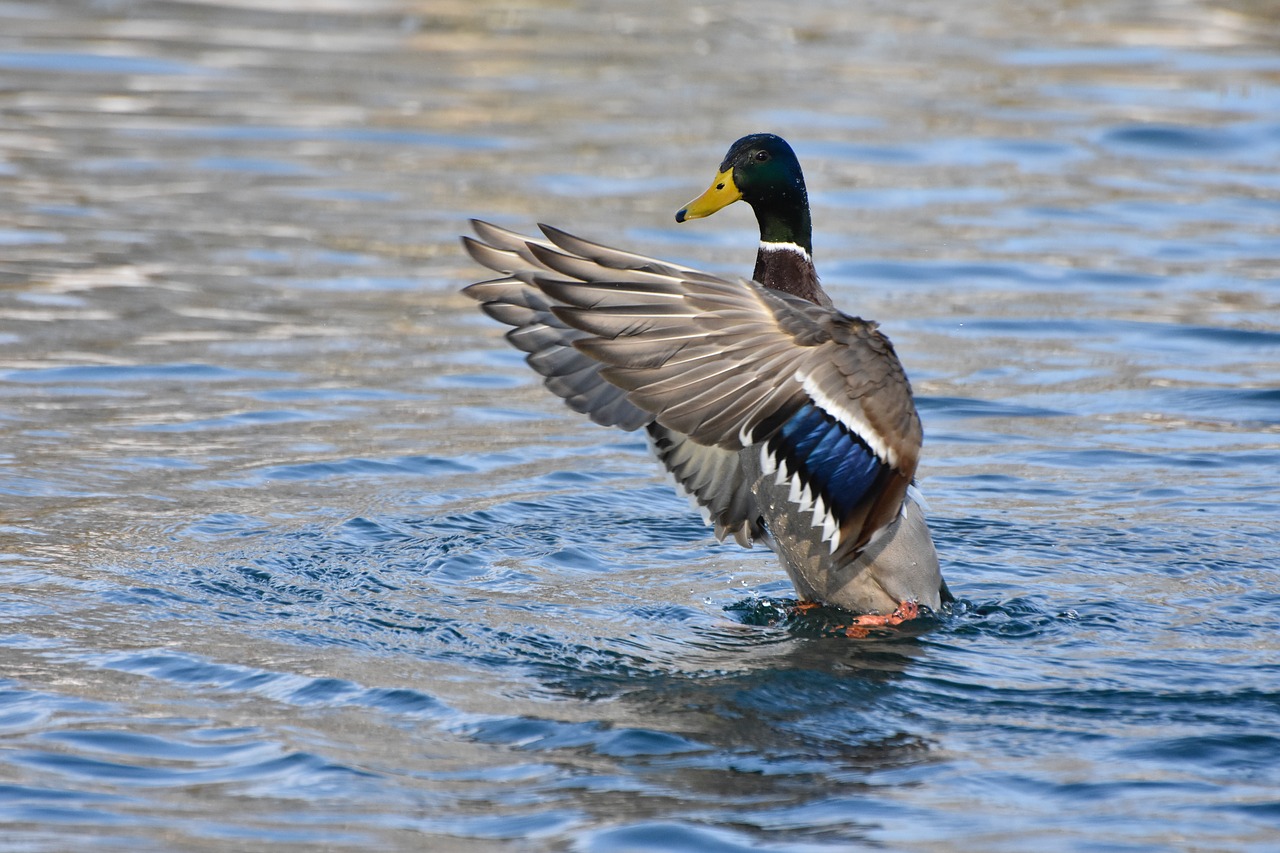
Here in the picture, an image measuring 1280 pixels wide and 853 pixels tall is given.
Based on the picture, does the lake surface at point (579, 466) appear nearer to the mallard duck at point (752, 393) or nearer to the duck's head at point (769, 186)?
the mallard duck at point (752, 393)

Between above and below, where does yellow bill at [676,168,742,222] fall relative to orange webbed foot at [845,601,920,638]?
above

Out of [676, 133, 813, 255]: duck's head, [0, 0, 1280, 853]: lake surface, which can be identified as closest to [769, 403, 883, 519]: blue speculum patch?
[0, 0, 1280, 853]: lake surface

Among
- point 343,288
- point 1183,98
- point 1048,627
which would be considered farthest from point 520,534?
point 1183,98

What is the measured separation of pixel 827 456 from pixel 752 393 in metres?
0.46

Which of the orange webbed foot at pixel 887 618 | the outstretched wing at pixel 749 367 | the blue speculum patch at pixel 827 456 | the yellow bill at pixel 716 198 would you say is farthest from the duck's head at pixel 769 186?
the orange webbed foot at pixel 887 618

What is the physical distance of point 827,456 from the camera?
6.06 meters

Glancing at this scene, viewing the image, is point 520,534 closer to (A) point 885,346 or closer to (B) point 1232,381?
(A) point 885,346

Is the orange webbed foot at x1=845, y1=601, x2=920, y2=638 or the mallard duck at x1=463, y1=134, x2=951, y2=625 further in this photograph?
the orange webbed foot at x1=845, y1=601, x2=920, y2=638

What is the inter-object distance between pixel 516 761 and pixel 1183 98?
13.5 m

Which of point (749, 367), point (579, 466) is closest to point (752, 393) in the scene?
point (749, 367)

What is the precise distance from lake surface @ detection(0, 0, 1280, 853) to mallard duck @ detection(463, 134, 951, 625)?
0.32 m

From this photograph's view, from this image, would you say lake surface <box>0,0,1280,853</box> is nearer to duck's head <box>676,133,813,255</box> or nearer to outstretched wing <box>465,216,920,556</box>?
outstretched wing <box>465,216,920,556</box>

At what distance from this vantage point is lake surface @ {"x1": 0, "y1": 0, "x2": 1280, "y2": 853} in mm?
5160

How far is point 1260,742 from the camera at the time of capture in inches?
212
